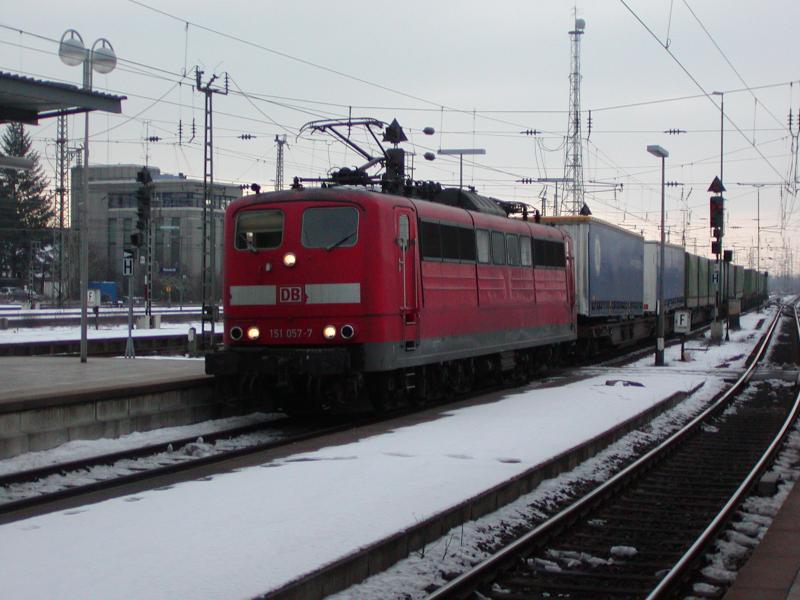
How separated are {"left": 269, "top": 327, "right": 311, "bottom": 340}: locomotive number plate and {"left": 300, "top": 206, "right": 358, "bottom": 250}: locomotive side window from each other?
1.22 m

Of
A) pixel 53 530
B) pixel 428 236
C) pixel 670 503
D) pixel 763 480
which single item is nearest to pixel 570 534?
pixel 670 503

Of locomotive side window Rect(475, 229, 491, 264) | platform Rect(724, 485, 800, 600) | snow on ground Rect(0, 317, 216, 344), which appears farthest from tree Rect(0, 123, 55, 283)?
platform Rect(724, 485, 800, 600)

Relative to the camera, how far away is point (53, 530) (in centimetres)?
759

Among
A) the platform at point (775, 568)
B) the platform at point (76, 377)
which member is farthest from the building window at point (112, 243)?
the platform at point (775, 568)

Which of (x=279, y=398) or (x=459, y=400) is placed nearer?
(x=279, y=398)

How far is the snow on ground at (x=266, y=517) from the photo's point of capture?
6270 mm

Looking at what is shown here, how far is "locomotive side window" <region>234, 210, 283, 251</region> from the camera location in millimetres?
14773

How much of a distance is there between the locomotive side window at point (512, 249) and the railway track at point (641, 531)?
5413mm

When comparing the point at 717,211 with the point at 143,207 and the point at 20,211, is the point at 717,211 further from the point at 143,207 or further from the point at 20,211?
the point at 20,211

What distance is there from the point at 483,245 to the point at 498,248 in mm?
793

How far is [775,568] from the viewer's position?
7566 millimetres

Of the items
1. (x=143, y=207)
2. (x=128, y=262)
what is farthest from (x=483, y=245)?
(x=143, y=207)

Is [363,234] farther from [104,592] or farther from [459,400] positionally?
[104,592]

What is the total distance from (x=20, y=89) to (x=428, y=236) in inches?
246
